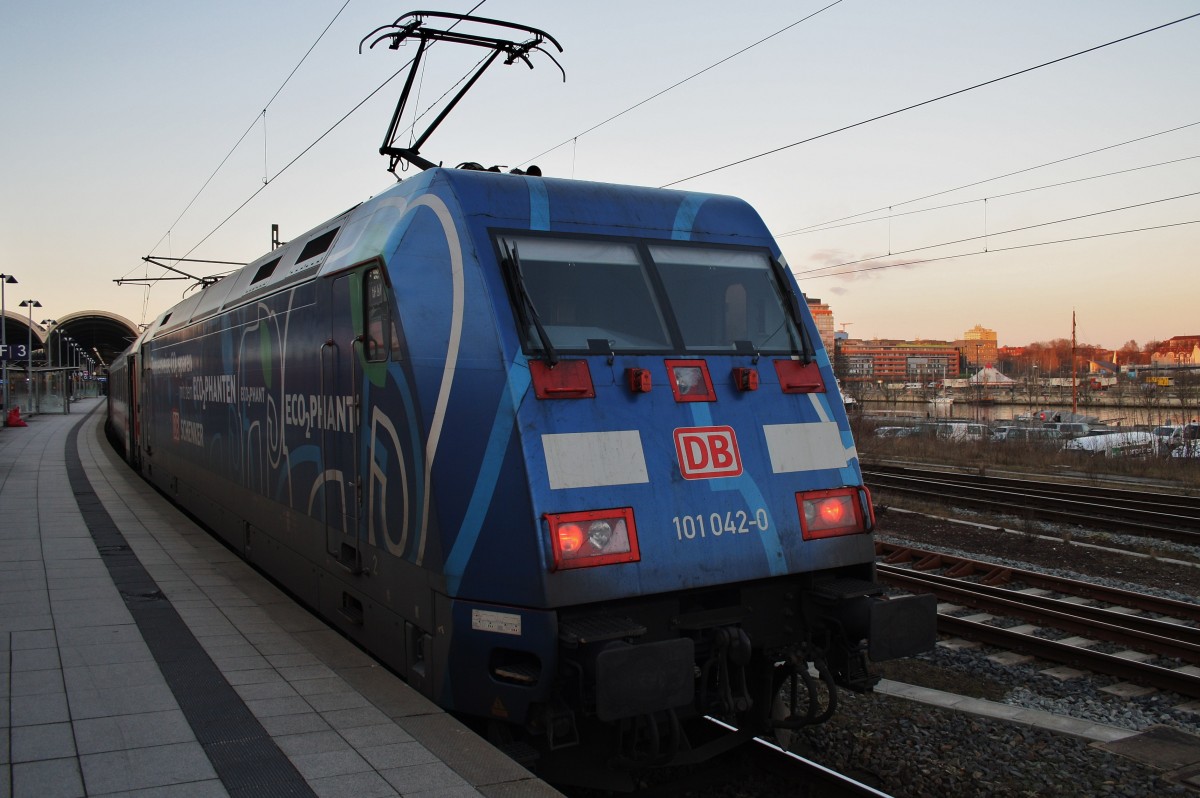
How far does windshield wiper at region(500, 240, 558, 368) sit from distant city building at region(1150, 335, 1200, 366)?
14306 cm

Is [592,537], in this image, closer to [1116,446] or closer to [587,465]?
[587,465]

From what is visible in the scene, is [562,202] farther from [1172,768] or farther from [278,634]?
[1172,768]

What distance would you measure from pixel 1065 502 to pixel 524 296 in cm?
1456

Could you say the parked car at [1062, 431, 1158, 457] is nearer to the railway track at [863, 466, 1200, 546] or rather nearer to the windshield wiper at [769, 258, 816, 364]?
the railway track at [863, 466, 1200, 546]

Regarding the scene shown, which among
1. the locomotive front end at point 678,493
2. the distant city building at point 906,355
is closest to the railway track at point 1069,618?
the locomotive front end at point 678,493

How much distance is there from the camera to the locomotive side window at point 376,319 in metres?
5.44

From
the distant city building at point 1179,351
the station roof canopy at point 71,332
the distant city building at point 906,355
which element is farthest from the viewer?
the distant city building at point 906,355

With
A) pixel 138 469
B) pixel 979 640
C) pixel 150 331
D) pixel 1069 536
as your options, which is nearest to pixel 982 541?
pixel 1069 536

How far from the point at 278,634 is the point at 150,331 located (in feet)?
40.8

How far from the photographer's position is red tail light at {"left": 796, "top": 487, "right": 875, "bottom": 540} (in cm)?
536

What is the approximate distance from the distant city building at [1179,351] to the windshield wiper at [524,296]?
143063 mm

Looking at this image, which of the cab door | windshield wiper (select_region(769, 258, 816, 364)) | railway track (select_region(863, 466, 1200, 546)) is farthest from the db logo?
railway track (select_region(863, 466, 1200, 546))

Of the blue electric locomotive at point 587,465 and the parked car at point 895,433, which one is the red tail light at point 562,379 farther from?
the parked car at point 895,433

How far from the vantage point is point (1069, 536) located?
14.0m
